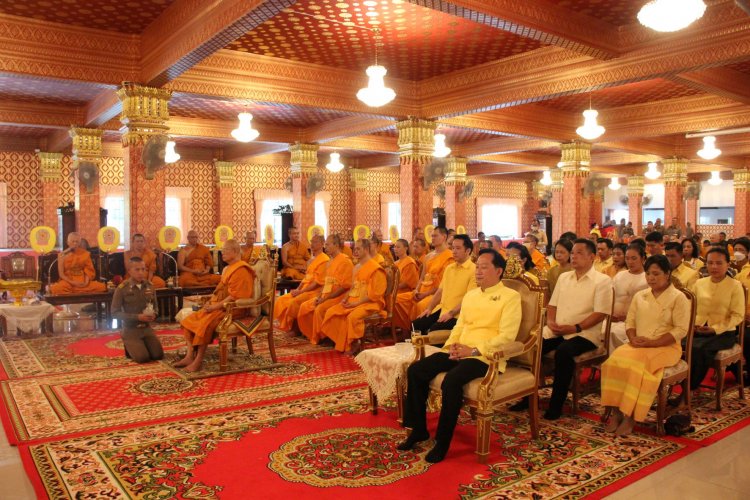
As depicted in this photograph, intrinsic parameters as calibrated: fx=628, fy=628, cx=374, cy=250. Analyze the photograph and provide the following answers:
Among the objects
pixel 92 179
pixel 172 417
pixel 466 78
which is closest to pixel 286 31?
pixel 466 78

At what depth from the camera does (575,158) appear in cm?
1414

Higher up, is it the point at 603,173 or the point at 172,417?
the point at 603,173

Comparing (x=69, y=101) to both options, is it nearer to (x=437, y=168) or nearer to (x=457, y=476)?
(x=437, y=168)

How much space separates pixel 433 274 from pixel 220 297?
251 cm

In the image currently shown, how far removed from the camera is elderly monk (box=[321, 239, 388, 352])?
678 centimetres

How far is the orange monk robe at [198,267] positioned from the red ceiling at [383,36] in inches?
124

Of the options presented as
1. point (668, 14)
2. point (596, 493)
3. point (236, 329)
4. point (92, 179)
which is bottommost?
point (596, 493)

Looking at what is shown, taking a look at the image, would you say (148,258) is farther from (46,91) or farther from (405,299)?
(46,91)

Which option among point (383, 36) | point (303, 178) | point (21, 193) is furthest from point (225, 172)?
point (383, 36)

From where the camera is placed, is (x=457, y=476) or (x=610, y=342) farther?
(x=610, y=342)

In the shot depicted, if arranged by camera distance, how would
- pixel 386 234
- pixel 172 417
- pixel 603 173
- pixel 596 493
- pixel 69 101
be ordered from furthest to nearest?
pixel 603 173
pixel 386 234
pixel 69 101
pixel 172 417
pixel 596 493

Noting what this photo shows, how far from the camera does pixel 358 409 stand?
4801 mm

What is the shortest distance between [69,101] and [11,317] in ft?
17.6

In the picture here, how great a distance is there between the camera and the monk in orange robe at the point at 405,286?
7.62 metres
